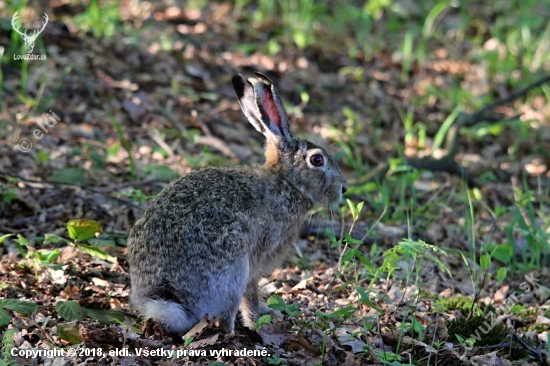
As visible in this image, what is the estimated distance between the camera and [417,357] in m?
5.11

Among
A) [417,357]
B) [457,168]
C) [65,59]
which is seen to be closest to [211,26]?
[65,59]

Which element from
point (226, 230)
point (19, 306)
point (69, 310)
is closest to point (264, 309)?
point (226, 230)

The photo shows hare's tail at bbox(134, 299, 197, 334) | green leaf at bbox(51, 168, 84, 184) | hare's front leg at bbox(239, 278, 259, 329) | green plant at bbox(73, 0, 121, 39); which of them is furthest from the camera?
green plant at bbox(73, 0, 121, 39)

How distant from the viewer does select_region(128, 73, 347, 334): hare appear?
5.04m

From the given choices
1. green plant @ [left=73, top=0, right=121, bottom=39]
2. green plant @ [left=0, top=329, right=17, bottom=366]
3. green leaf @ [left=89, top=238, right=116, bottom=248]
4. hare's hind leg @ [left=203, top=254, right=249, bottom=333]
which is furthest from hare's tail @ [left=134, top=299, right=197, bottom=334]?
green plant @ [left=73, top=0, right=121, bottom=39]

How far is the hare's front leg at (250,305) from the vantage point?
18.8 feet

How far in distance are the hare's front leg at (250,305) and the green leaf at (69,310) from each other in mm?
1298

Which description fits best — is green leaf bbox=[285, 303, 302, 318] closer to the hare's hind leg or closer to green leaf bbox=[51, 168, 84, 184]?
the hare's hind leg

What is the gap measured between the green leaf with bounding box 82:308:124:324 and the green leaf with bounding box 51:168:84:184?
228 cm

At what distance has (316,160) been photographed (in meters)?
6.17

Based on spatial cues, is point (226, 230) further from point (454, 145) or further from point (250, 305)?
point (454, 145)

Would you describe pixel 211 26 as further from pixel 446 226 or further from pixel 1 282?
pixel 1 282

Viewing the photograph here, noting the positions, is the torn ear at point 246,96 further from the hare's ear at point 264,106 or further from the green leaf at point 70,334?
the green leaf at point 70,334

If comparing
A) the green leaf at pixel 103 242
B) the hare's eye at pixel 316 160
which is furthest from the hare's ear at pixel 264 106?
the green leaf at pixel 103 242
